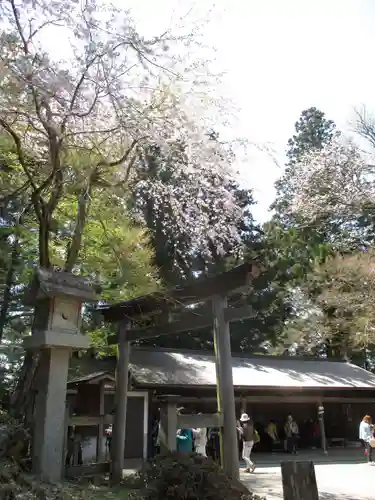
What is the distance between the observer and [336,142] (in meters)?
13.4

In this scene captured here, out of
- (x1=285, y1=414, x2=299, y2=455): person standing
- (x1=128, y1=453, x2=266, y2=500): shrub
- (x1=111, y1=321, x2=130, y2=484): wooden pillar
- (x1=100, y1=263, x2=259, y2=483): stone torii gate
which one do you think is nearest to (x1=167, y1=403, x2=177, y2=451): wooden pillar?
(x1=100, y1=263, x2=259, y2=483): stone torii gate

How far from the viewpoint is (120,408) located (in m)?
7.11

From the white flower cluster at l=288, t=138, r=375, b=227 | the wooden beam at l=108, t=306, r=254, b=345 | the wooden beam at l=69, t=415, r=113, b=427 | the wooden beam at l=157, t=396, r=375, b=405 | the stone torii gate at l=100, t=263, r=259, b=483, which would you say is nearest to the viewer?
the stone torii gate at l=100, t=263, r=259, b=483

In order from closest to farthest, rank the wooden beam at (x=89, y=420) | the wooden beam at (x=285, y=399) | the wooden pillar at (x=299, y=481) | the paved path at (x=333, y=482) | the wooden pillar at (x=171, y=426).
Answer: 1. the wooden pillar at (x=299, y=481)
2. the wooden pillar at (x=171, y=426)
3. the wooden beam at (x=89, y=420)
4. the paved path at (x=333, y=482)
5. the wooden beam at (x=285, y=399)

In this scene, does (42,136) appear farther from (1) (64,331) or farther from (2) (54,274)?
(1) (64,331)

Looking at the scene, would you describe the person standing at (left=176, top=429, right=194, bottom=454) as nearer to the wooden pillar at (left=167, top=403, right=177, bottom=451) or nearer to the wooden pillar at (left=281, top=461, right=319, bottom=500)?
the wooden pillar at (left=167, top=403, right=177, bottom=451)

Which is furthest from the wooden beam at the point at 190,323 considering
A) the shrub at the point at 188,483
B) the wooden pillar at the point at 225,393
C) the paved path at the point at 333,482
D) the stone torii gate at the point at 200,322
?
the paved path at the point at 333,482

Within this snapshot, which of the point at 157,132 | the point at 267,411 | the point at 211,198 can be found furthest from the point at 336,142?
the point at 267,411

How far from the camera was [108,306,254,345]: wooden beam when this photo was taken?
609 cm

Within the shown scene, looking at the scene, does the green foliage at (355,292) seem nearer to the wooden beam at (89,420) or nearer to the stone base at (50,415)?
the wooden beam at (89,420)

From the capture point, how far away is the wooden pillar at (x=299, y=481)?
9.23ft

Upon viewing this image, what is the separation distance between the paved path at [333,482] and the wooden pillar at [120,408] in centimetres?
223

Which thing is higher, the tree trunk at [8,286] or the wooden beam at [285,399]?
the tree trunk at [8,286]

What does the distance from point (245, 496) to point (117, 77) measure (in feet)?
16.7
